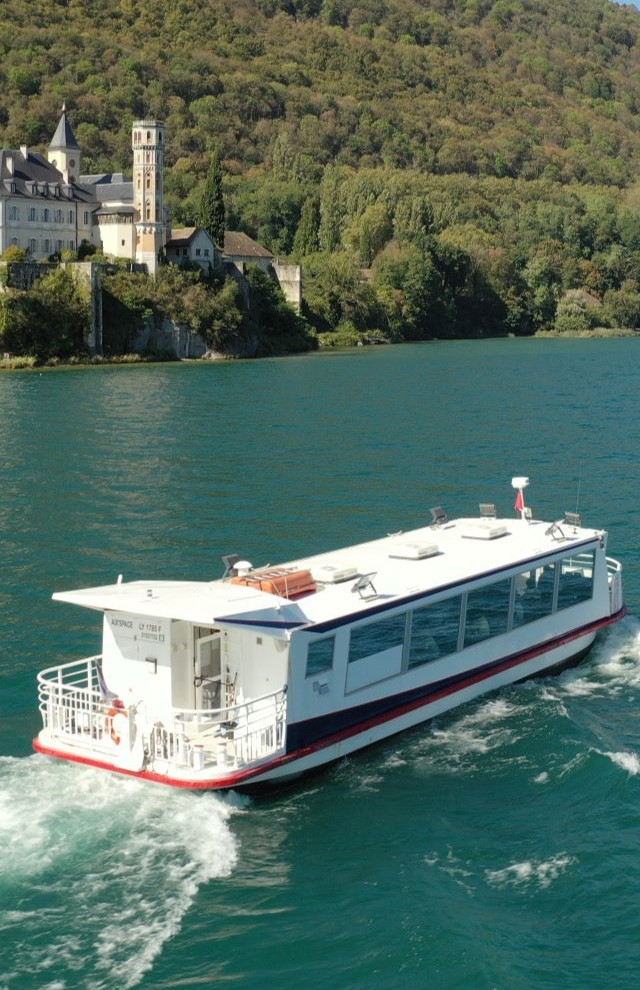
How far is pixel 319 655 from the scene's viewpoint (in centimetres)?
2138

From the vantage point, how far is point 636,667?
26891 mm

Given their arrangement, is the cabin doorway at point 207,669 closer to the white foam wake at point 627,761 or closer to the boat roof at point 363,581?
the boat roof at point 363,581

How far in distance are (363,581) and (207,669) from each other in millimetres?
3190

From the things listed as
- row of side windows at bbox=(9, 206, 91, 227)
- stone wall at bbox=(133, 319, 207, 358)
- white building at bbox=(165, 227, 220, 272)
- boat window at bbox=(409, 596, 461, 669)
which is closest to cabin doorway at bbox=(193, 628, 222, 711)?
boat window at bbox=(409, 596, 461, 669)

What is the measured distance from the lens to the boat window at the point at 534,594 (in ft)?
84.3

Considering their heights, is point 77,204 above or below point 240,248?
above

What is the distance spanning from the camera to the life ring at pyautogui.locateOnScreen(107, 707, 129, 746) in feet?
66.0

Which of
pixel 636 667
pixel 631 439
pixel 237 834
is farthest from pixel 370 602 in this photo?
pixel 631 439

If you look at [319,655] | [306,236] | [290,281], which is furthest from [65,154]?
[319,655]

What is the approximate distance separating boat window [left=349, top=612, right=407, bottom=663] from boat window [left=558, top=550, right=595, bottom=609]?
16.9 ft

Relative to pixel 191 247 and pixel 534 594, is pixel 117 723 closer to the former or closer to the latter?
pixel 534 594

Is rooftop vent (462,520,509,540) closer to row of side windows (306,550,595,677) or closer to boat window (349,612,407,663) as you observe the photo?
row of side windows (306,550,595,677)

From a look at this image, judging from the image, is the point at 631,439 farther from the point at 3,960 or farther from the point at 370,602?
the point at 3,960

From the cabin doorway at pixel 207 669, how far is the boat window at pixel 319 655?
1538 mm
